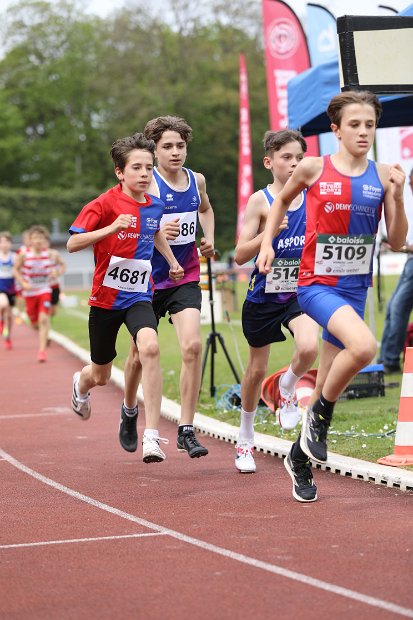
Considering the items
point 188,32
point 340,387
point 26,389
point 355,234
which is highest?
point 188,32

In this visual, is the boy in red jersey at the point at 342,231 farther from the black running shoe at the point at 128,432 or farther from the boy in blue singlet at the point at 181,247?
the black running shoe at the point at 128,432

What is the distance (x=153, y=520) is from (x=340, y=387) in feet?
4.03

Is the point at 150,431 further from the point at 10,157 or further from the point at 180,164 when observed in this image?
the point at 10,157

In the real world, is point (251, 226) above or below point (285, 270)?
above

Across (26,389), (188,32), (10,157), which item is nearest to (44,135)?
(10,157)

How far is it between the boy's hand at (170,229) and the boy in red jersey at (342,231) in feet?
5.47

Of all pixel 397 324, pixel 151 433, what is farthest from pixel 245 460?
pixel 397 324

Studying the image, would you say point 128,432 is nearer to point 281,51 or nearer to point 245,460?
point 245,460

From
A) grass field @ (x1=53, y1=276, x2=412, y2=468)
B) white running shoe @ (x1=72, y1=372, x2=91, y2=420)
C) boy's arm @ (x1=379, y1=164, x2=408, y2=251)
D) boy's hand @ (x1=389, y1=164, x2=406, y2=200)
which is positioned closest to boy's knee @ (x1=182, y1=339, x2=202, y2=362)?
grass field @ (x1=53, y1=276, x2=412, y2=468)

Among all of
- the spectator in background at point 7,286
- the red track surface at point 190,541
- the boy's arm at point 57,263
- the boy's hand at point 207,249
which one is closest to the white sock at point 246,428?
the red track surface at point 190,541

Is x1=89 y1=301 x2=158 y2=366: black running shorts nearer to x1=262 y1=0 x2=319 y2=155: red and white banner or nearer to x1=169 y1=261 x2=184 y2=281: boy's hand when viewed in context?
x1=169 y1=261 x2=184 y2=281: boy's hand

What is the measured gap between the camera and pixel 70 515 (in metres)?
6.93

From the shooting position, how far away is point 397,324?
13773mm

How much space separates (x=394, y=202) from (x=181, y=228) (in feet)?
7.70
